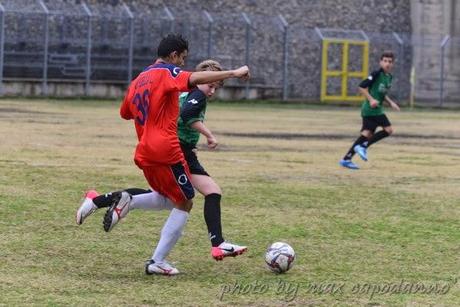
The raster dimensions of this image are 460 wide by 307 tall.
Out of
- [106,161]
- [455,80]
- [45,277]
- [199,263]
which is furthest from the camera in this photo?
[455,80]

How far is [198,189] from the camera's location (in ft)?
28.0

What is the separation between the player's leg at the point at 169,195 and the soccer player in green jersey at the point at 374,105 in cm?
922

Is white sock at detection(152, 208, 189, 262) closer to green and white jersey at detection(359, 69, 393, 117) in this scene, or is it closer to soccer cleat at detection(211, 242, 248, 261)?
→ soccer cleat at detection(211, 242, 248, 261)

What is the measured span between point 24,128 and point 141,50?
1942 centimetres

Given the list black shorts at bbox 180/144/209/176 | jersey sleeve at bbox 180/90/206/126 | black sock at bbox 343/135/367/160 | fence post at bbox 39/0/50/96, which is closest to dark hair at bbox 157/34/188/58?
jersey sleeve at bbox 180/90/206/126

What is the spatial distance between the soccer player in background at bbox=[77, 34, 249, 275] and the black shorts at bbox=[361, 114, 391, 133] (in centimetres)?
1007

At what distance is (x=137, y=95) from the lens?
8.09m

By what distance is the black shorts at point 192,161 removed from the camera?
8632 mm

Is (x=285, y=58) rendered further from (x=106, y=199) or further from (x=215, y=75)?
(x=215, y=75)

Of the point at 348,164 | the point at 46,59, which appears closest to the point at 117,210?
the point at 348,164

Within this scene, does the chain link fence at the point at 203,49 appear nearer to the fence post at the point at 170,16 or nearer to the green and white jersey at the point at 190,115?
the fence post at the point at 170,16

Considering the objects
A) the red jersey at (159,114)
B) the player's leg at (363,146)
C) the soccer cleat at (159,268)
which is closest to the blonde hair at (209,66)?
the red jersey at (159,114)

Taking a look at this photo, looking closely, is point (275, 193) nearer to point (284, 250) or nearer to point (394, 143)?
point (284, 250)

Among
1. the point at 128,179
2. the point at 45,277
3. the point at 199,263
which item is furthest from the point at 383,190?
the point at 45,277
